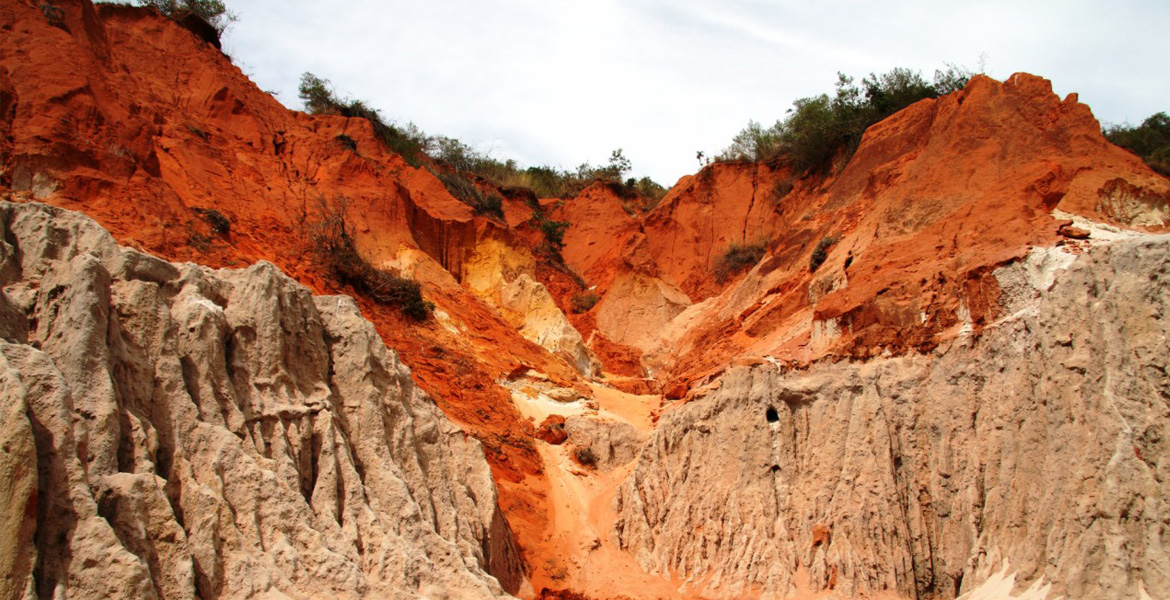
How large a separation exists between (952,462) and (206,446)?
10108mm

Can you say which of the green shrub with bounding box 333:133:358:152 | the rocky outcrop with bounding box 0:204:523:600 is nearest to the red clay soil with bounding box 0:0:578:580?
the green shrub with bounding box 333:133:358:152

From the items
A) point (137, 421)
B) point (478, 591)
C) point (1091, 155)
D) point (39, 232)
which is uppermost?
point (1091, 155)

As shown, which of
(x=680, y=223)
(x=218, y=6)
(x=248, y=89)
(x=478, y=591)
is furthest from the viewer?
(x=680, y=223)

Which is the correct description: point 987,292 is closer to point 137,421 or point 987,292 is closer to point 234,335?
point 234,335

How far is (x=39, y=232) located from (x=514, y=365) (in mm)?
11725

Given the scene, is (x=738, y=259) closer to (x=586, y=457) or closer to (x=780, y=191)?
(x=780, y=191)

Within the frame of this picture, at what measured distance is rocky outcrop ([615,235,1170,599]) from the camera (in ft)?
35.4

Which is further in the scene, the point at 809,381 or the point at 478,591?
the point at 809,381

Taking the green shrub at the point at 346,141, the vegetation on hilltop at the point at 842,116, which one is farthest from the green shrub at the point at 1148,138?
the green shrub at the point at 346,141

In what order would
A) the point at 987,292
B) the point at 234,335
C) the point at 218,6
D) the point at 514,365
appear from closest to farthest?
the point at 234,335, the point at 987,292, the point at 514,365, the point at 218,6

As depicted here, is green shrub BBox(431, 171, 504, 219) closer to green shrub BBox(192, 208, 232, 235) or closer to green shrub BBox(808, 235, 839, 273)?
green shrub BBox(192, 208, 232, 235)

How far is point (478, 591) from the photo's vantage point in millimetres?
11430

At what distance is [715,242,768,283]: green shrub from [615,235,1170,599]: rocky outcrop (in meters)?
15.1

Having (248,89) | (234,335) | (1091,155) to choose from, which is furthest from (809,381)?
(248,89)
